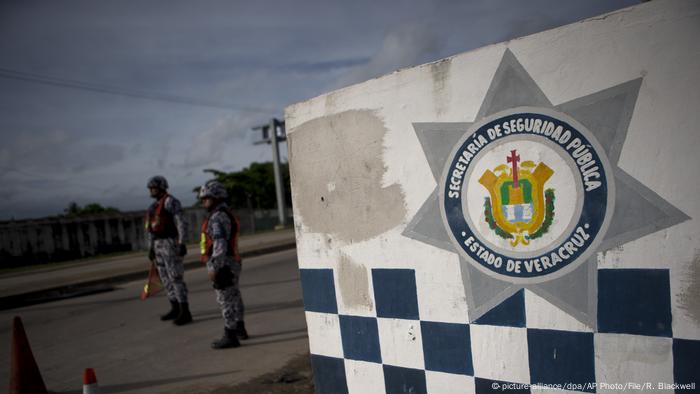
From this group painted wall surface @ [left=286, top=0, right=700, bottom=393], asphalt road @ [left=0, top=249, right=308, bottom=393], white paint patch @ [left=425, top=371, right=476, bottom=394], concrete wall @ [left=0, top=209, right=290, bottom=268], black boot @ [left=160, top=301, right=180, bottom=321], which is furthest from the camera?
concrete wall @ [left=0, top=209, right=290, bottom=268]

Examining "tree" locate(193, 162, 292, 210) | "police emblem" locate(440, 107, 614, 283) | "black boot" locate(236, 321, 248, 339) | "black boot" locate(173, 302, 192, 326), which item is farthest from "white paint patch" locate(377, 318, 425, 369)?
"tree" locate(193, 162, 292, 210)

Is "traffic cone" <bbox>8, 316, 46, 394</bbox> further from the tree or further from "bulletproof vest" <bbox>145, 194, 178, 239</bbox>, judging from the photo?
the tree

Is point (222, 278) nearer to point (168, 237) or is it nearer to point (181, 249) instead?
point (181, 249)

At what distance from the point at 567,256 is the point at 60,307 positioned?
7.61 metres

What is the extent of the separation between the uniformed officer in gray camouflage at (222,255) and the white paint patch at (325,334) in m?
2.20

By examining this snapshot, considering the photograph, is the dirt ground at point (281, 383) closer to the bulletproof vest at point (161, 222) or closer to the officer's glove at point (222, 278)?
the officer's glove at point (222, 278)

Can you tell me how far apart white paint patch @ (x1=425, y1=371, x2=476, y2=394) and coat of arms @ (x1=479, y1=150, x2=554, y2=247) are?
1.69 feet

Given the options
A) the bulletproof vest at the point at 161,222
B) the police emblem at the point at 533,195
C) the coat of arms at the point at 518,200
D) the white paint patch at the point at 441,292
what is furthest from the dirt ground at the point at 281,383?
the bulletproof vest at the point at 161,222

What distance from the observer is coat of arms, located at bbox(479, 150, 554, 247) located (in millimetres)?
1379

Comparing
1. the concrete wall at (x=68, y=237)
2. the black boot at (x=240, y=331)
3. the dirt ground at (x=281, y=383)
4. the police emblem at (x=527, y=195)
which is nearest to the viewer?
the police emblem at (x=527, y=195)

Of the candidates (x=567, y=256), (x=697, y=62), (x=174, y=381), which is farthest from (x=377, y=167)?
(x=174, y=381)

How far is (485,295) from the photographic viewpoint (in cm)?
148

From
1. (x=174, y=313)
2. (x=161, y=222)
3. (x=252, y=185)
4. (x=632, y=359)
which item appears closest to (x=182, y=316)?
(x=174, y=313)

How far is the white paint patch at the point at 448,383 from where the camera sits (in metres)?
1.54
